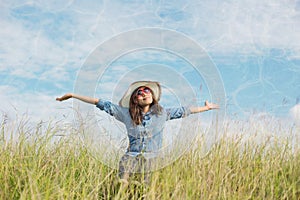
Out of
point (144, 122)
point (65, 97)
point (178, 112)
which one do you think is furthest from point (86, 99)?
point (178, 112)

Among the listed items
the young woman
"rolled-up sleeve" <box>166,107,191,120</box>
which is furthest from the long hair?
"rolled-up sleeve" <box>166,107,191,120</box>

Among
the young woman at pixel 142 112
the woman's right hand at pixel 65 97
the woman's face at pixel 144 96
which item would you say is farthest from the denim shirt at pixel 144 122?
the woman's right hand at pixel 65 97

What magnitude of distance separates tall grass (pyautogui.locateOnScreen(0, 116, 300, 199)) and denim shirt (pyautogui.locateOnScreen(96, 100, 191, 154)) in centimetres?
35

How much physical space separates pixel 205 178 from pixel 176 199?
0.55 meters

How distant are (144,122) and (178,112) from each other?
36 centimetres

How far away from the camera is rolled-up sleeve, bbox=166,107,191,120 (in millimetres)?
4152

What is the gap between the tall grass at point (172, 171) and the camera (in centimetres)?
318

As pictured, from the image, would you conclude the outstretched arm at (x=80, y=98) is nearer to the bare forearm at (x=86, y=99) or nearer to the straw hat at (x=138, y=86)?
the bare forearm at (x=86, y=99)

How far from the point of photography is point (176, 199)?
2922 mm

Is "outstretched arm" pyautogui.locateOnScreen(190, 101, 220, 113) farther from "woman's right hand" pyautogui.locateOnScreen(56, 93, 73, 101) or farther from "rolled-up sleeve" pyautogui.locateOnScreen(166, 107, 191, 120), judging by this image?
"woman's right hand" pyautogui.locateOnScreen(56, 93, 73, 101)

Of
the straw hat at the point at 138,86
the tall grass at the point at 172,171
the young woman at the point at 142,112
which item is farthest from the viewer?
the straw hat at the point at 138,86

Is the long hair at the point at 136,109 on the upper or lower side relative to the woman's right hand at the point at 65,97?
lower

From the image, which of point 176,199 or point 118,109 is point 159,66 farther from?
point 176,199

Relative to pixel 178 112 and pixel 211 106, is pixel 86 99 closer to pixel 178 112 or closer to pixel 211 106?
pixel 178 112
